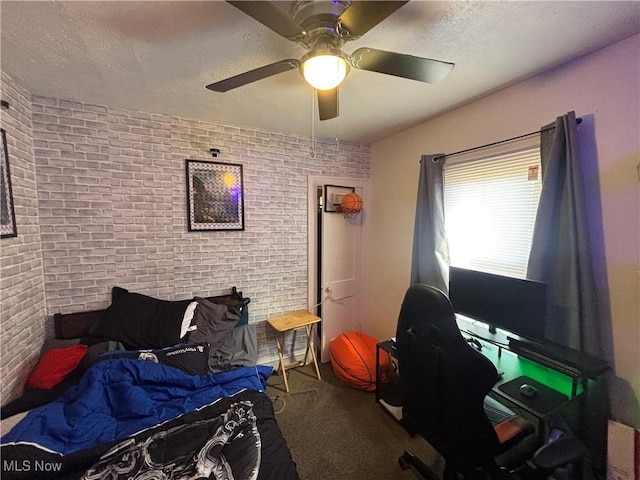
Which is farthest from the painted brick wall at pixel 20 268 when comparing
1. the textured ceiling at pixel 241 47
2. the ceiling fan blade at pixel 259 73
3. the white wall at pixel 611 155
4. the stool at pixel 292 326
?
the white wall at pixel 611 155

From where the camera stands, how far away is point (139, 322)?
2148mm

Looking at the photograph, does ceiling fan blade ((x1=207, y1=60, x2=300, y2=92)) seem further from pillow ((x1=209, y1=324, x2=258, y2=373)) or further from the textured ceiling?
pillow ((x1=209, y1=324, x2=258, y2=373))

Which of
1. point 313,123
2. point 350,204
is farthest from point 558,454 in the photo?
point 313,123

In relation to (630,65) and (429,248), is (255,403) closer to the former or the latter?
(429,248)

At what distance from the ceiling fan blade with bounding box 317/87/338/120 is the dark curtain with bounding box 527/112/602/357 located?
1353 mm

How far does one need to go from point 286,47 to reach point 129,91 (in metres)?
1.30

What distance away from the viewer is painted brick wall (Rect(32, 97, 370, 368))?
213 cm

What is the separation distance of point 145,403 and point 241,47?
2.03 meters

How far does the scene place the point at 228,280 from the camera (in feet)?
9.21

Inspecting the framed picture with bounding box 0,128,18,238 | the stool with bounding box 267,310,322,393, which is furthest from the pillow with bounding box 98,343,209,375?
the framed picture with bounding box 0,128,18,238

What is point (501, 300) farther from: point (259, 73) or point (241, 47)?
point (241, 47)

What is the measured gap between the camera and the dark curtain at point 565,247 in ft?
5.15

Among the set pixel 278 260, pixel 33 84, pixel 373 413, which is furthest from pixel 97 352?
pixel 373 413

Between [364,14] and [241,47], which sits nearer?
[364,14]
